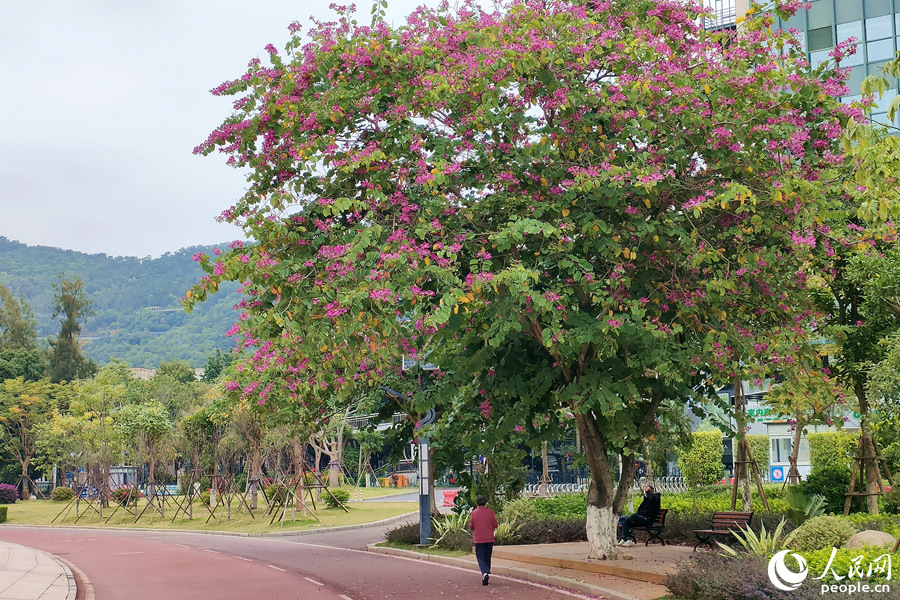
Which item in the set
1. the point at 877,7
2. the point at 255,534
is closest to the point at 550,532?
the point at 255,534

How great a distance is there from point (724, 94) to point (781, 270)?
3299 millimetres

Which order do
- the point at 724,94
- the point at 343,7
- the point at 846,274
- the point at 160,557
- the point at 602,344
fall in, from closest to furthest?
the point at 724,94
the point at 343,7
the point at 602,344
the point at 846,274
the point at 160,557

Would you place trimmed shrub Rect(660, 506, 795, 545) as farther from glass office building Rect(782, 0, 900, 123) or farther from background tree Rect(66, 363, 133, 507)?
background tree Rect(66, 363, 133, 507)

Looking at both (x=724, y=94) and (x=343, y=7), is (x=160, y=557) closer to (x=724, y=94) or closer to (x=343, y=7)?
(x=343, y=7)

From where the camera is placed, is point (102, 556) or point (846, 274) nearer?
point (846, 274)

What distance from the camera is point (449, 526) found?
21.4 metres

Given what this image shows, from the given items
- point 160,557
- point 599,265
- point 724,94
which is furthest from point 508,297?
point 160,557

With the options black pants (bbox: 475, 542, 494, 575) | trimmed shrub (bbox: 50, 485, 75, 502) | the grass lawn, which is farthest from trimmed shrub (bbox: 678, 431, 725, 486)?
trimmed shrub (bbox: 50, 485, 75, 502)

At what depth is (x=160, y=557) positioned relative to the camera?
23.0 m

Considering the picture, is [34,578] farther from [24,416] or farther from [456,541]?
[24,416]

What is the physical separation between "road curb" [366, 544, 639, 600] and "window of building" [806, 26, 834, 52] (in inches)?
1345

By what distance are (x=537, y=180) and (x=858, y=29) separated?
36161 mm

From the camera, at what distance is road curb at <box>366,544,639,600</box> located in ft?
42.2

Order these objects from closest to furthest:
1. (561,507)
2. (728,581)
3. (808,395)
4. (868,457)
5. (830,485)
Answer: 1. (728,581)
2. (808,395)
3. (868,457)
4. (830,485)
5. (561,507)
